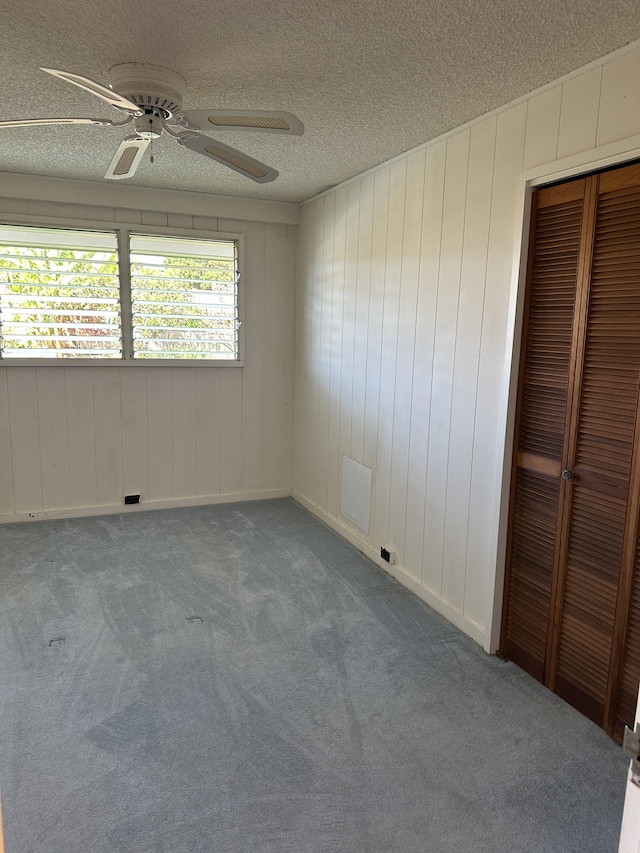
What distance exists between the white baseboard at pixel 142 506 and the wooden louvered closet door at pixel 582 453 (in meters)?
2.70

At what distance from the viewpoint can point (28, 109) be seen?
8.18 feet

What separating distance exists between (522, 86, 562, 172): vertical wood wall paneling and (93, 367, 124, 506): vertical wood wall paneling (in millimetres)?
3153

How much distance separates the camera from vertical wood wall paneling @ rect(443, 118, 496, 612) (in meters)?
2.54

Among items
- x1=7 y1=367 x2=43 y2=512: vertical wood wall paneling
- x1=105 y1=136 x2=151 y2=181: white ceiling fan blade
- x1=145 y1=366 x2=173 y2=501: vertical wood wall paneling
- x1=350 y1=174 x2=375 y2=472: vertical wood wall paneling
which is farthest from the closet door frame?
x1=7 y1=367 x2=43 y2=512: vertical wood wall paneling

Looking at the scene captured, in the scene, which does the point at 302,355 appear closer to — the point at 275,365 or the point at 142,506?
the point at 275,365

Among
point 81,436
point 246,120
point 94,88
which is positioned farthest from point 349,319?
point 94,88

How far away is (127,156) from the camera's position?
90.0 inches

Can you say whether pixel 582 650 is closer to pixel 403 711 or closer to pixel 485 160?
pixel 403 711

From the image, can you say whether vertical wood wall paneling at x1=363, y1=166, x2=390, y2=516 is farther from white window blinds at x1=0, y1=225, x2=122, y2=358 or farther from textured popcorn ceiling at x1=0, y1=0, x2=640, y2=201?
white window blinds at x1=0, y1=225, x2=122, y2=358

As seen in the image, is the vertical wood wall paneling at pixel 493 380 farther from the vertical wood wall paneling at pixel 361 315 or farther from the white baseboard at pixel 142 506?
the white baseboard at pixel 142 506

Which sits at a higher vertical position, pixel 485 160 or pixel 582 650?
pixel 485 160

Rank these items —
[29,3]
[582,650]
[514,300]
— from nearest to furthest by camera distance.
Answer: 1. [29,3]
2. [582,650]
3. [514,300]

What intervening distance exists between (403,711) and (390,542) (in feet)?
4.26

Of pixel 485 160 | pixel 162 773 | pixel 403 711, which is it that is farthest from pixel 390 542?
pixel 485 160
